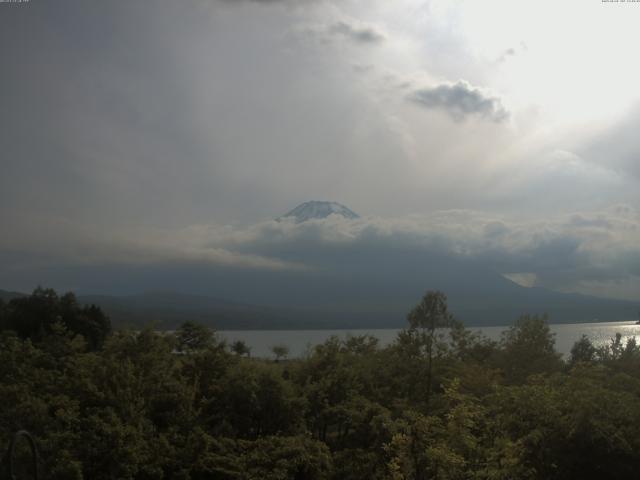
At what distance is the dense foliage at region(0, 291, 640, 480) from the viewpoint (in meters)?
13.9

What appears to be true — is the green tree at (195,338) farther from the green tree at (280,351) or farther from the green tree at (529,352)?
the green tree at (529,352)

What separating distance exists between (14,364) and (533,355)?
23.3 metres

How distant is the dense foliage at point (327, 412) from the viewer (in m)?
13.9

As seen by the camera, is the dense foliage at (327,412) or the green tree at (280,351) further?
the green tree at (280,351)

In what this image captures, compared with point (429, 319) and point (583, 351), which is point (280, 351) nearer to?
point (429, 319)

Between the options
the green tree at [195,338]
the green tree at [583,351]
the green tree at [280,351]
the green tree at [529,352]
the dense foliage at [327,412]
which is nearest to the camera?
the dense foliage at [327,412]

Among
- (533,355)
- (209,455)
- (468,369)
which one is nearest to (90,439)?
(209,455)

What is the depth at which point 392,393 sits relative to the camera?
25578mm

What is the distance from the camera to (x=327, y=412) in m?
21.1

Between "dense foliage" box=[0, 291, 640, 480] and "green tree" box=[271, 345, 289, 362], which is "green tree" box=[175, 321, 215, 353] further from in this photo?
"dense foliage" box=[0, 291, 640, 480]

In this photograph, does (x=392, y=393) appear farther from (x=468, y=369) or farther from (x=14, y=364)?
(x=14, y=364)

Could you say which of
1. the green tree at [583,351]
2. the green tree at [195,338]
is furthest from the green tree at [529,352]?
the green tree at [583,351]

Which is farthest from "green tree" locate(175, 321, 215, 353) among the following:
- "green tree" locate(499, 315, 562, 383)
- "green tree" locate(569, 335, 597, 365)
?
"green tree" locate(569, 335, 597, 365)

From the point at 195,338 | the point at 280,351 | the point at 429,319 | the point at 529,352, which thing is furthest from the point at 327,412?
the point at 195,338
